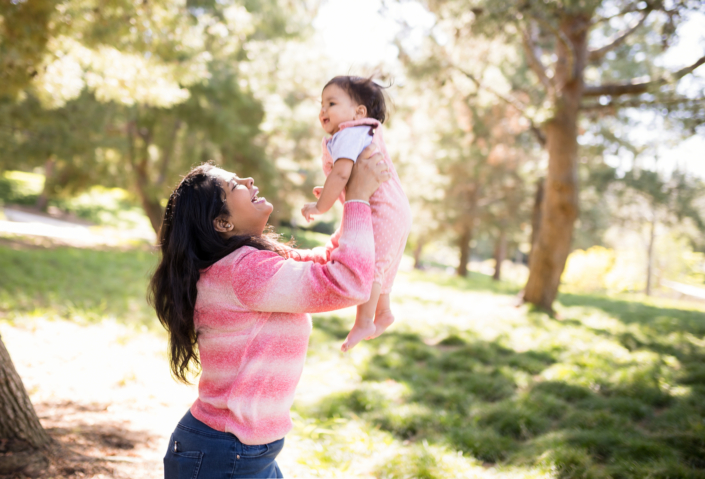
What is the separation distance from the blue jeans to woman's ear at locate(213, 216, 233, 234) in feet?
2.16

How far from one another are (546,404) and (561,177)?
5.93 meters

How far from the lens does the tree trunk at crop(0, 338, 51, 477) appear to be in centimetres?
259

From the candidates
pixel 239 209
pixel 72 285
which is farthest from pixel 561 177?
pixel 72 285

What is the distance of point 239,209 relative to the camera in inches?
65.8

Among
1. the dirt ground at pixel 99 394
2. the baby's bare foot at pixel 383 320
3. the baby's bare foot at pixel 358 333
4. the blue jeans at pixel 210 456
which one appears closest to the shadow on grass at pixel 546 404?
the dirt ground at pixel 99 394

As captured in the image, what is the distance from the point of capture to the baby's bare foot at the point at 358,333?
183cm

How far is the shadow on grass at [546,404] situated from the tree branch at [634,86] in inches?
153

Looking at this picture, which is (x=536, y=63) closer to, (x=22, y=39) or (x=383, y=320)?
(x=22, y=39)

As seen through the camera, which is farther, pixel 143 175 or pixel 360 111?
pixel 143 175

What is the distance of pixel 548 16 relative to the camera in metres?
6.68

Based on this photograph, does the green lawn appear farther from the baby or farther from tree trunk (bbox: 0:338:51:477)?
the baby

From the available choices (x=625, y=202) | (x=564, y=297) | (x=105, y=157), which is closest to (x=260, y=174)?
(x=105, y=157)

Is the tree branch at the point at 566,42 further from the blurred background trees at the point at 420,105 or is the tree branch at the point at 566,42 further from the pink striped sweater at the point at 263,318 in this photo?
the pink striped sweater at the point at 263,318

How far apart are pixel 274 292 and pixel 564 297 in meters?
13.4
